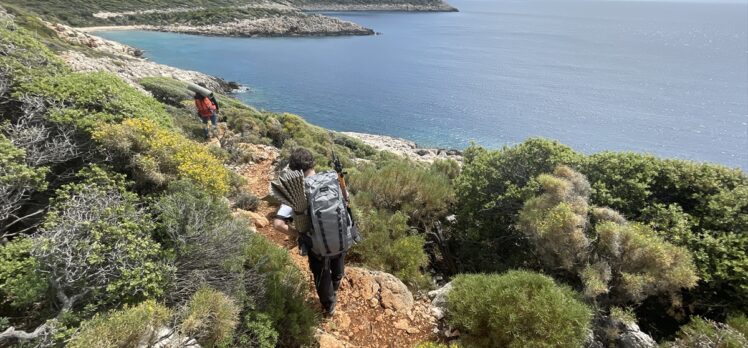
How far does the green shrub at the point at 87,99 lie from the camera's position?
5012mm

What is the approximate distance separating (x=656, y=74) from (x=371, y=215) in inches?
2679

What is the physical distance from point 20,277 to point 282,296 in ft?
7.82

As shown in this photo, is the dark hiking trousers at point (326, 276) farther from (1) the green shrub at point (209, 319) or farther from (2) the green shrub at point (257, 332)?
(1) the green shrub at point (209, 319)

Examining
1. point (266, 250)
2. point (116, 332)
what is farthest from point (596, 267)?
point (116, 332)

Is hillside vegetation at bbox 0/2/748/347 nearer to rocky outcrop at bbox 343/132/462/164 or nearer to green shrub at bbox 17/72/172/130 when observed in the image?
green shrub at bbox 17/72/172/130

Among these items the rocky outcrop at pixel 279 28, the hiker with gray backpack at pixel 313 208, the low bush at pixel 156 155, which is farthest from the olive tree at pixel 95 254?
the rocky outcrop at pixel 279 28

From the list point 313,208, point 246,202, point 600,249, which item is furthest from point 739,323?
point 246,202

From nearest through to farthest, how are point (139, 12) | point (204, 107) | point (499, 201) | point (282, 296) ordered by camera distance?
point (282, 296) < point (499, 201) < point (204, 107) < point (139, 12)

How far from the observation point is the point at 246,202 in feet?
25.5

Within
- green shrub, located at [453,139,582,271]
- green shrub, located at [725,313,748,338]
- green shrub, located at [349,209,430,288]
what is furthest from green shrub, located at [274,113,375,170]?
green shrub, located at [725,313,748,338]

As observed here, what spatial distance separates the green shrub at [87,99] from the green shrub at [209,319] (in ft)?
9.86

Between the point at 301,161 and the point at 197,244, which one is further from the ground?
the point at 301,161

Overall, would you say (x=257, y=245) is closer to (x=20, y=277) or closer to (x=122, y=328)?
(x=122, y=328)

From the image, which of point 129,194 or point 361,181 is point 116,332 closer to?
point 129,194
